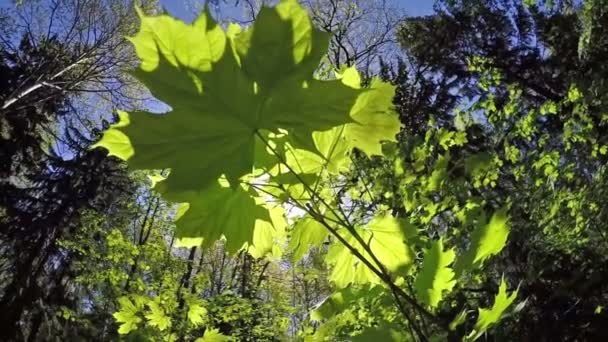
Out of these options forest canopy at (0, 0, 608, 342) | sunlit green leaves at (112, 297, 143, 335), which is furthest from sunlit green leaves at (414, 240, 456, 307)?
sunlit green leaves at (112, 297, 143, 335)

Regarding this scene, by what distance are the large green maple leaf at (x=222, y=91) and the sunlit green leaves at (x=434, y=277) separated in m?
0.20

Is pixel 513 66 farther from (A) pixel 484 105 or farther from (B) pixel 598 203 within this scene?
(B) pixel 598 203

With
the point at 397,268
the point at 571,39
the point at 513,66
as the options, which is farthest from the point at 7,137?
the point at 397,268

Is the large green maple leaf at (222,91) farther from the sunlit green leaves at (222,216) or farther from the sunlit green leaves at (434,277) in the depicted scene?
the sunlit green leaves at (434,277)

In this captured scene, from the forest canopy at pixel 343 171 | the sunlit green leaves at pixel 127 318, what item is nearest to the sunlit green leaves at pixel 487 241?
the forest canopy at pixel 343 171

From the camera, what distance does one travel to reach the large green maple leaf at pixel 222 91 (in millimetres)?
302

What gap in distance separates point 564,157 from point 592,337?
1101mm

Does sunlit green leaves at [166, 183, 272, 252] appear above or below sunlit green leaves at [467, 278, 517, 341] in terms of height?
above

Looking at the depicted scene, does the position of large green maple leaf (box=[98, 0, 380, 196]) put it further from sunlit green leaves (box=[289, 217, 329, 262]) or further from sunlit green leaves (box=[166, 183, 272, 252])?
sunlit green leaves (box=[289, 217, 329, 262])

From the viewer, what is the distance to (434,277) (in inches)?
17.6

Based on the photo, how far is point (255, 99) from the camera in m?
0.31

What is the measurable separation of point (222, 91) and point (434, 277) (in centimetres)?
28

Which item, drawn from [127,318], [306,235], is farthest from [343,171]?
[127,318]

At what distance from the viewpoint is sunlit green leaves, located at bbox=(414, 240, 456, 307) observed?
441 mm
